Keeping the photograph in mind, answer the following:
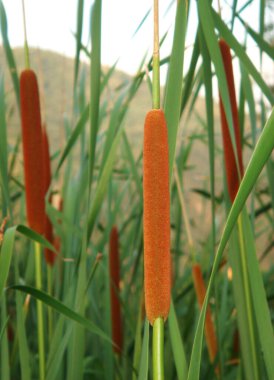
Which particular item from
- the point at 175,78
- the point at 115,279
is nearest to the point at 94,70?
the point at 175,78

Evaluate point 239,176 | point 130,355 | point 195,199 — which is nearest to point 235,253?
point 239,176

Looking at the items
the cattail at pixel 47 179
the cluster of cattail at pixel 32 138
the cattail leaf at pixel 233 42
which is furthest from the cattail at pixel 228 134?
the cattail at pixel 47 179

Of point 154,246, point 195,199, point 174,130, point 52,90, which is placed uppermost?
point 52,90

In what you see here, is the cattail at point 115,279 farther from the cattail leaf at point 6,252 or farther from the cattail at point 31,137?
the cattail leaf at point 6,252

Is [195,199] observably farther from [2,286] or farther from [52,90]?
[2,286]

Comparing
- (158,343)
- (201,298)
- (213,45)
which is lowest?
(158,343)

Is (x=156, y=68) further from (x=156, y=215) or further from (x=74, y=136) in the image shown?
(x=74, y=136)
